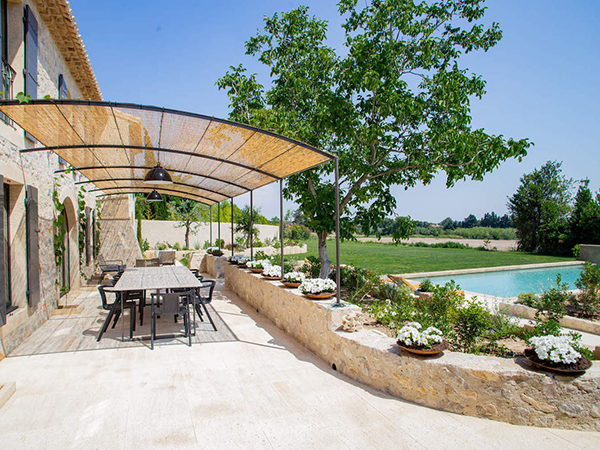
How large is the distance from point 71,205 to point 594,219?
2803cm

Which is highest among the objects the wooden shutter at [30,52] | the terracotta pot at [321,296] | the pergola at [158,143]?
the wooden shutter at [30,52]

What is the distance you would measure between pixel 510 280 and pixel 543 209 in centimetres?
1596

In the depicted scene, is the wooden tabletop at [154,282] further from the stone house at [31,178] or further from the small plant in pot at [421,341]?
the small plant in pot at [421,341]

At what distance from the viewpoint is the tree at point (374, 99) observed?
8125mm

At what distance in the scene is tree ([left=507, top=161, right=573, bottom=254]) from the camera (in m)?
25.4

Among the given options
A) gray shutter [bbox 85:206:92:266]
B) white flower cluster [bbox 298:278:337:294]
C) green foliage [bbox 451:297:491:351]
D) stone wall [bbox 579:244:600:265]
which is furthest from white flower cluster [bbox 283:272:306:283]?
stone wall [bbox 579:244:600:265]

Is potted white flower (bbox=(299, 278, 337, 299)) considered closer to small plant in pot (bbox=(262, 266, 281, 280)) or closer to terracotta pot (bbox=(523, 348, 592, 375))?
small plant in pot (bbox=(262, 266, 281, 280))

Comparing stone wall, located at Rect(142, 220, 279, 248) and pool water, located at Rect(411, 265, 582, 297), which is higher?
stone wall, located at Rect(142, 220, 279, 248)

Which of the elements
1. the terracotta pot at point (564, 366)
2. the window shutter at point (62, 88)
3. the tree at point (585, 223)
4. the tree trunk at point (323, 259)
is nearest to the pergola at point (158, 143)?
the window shutter at point (62, 88)

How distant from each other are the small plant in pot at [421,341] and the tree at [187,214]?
18745 mm

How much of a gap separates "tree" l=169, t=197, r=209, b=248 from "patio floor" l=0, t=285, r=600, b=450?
16504 millimetres

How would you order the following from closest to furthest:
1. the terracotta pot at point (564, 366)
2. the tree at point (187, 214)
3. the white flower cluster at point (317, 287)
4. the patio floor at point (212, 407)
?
the patio floor at point (212, 407)
the terracotta pot at point (564, 366)
the white flower cluster at point (317, 287)
the tree at point (187, 214)

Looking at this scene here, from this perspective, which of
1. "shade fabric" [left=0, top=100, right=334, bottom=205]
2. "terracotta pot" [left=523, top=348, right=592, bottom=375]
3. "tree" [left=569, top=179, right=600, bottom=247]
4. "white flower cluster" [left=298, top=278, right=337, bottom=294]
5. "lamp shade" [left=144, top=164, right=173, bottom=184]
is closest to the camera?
"terracotta pot" [left=523, top=348, right=592, bottom=375]

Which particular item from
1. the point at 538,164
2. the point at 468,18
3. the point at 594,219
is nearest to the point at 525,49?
the point at 468,18
